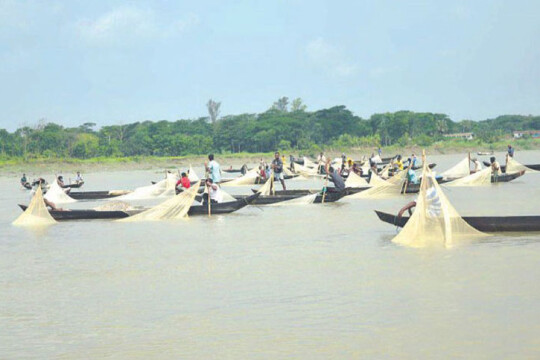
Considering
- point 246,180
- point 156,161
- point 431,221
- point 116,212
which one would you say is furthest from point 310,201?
point 156,161

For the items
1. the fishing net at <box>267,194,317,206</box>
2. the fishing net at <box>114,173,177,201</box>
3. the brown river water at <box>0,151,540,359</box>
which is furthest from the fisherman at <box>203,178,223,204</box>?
the fishing net at <box>114,173,177,201</box>

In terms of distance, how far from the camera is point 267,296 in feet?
27.9

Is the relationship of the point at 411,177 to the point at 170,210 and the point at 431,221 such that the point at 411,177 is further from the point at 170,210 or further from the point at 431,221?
the point at 431,221

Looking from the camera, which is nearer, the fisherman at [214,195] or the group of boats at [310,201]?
the group of boats at [310,201]

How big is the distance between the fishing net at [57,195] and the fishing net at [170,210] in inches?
260

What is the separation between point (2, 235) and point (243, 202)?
517cm

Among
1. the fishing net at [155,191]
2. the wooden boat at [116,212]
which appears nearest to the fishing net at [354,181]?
the fishing net at [155,191]

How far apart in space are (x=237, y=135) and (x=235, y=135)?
0.72 ft

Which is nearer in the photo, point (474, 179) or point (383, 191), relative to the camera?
point (383, 191)

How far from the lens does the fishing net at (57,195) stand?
22.1m

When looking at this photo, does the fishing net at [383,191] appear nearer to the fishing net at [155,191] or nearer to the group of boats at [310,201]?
the group of boats at [310,201]

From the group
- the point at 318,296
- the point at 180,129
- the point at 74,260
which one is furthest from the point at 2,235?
the point at 180,129

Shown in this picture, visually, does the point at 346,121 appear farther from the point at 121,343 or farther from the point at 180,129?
the point at 121,343

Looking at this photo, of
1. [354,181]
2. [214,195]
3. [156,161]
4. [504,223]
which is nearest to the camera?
[504,223]
